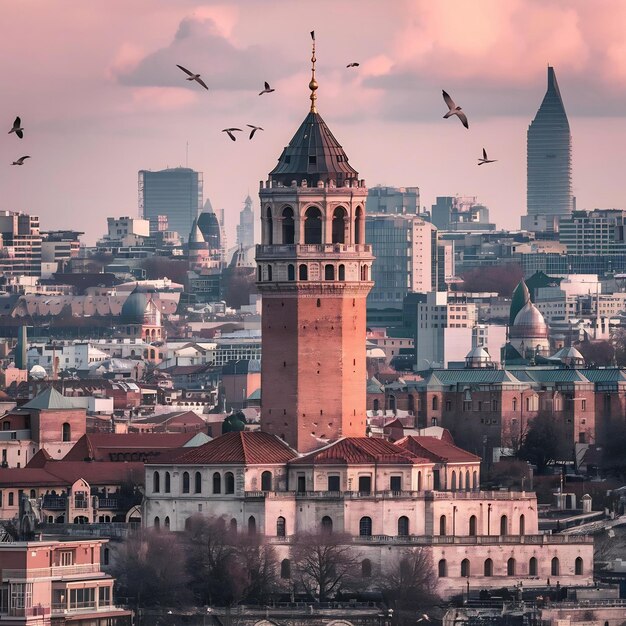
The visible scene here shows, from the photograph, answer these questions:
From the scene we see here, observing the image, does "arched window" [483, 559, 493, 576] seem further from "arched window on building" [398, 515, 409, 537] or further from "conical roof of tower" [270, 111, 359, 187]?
"conical roof of tower" [270, 111, 359, 187]

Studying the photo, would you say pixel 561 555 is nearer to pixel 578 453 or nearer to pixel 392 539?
pixel 392 539

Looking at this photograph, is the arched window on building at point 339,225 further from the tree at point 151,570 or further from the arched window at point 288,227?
the tree at point 151,570

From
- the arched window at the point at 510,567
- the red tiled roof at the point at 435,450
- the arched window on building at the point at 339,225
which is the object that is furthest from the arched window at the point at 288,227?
the arched window at the point at 510,567

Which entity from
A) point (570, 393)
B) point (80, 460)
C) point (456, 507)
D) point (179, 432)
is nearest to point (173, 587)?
point (456, 507)

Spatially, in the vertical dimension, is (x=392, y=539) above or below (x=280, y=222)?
below

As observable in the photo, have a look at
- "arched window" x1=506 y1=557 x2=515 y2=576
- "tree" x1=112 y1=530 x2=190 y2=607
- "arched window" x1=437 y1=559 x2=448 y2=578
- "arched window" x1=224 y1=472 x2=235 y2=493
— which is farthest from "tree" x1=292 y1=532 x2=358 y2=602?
"arched window" x1=506 y1=557 x2=515 y2=576

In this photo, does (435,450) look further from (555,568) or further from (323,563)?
(323,563)
